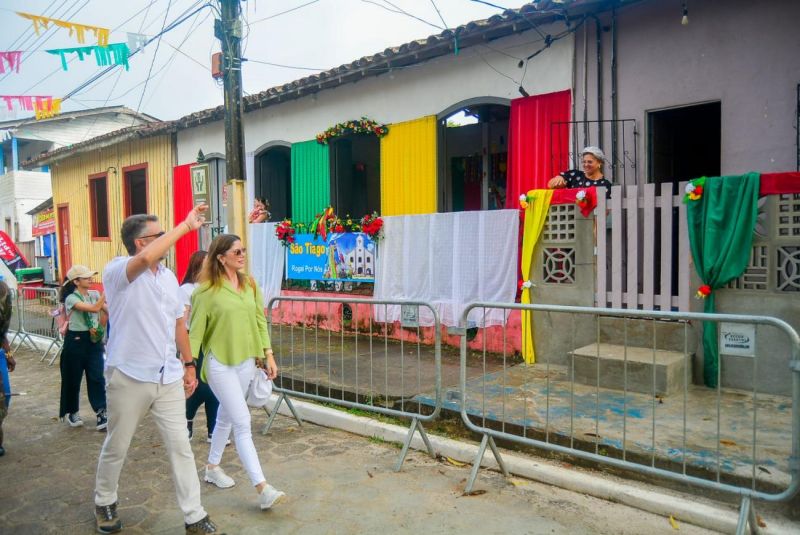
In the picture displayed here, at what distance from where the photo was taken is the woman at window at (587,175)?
693cm

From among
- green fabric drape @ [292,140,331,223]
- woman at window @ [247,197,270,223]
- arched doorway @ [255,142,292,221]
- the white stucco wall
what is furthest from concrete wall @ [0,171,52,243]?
green fabric drape @ [292,140,331,223]

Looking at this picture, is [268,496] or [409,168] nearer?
[268,496]

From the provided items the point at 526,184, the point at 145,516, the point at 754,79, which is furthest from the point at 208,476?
the point at 754,79

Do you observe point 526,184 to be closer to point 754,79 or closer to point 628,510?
point 754,79

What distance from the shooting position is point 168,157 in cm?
1462

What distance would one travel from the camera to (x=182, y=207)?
14164 mm

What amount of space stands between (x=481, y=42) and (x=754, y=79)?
3.44m

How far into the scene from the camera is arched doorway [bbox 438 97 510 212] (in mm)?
9320

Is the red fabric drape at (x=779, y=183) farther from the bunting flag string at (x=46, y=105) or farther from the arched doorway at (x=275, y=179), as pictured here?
the bunting flag string at (x=46, y=105)

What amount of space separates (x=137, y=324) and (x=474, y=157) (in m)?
9.25

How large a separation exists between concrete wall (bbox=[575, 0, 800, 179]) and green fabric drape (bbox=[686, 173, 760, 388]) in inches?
43.9

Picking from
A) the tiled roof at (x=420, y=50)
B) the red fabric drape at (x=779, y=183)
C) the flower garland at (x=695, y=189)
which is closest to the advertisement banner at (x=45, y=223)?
the tiled roof at (x=420, y=50)

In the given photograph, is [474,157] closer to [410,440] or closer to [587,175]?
[587,175]

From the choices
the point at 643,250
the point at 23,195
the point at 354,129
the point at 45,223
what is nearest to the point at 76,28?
the point at 354,129
